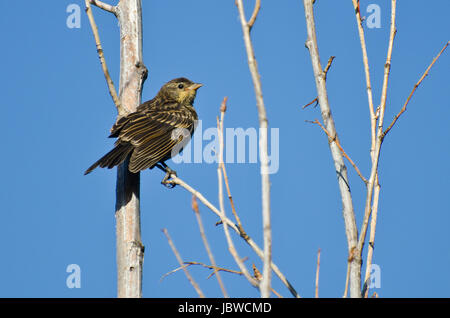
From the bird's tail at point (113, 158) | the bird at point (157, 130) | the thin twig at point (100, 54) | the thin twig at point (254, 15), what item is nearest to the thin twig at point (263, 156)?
the thin twig at point (254, 15)

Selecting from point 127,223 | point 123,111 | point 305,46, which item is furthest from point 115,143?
point 305,46

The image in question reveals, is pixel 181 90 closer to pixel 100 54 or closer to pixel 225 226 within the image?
pixel 100 54

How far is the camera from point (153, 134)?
6.33 meters

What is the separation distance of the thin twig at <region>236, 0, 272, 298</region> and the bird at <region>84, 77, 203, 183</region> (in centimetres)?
274

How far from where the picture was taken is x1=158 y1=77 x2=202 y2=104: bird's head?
7.88 m

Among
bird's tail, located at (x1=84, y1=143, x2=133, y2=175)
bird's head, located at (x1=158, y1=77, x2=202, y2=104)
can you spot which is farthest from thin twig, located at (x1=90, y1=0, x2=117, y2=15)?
bird's head, located at (x1=158, y1=77, x2=202, y2=104)

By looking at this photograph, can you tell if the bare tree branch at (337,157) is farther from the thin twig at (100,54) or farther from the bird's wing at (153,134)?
the bird's wing at (153,134)

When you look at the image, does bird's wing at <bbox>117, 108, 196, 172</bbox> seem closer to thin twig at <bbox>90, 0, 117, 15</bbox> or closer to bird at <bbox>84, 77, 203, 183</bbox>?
bird at <bbox>84, 77, 203, 183</bbox>

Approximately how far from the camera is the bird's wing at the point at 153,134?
18.9 feet

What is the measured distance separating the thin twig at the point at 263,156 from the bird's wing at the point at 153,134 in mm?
2758

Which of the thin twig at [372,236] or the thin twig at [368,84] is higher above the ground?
the thin twig at [368,84]

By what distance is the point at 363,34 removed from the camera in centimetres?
361

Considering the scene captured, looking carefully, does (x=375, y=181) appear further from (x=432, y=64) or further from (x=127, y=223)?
(x=127, y=223)
